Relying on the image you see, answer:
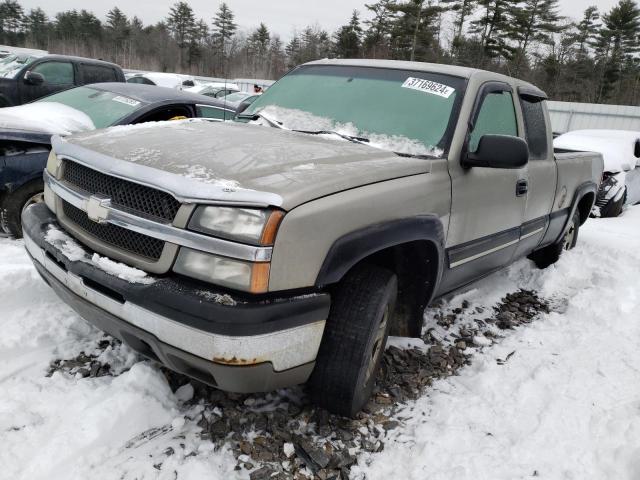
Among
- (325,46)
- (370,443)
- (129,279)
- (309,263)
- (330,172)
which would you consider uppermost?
(325,46)

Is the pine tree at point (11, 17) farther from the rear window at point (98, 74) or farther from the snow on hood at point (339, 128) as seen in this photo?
the snow on hood at point (339, 128)

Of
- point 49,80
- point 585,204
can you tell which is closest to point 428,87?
point 585,204

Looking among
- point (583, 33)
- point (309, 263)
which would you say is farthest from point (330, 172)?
point (583, 33)

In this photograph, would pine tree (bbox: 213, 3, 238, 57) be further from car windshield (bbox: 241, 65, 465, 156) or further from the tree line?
car windshield (bbox: 241, 65, 465, 156)

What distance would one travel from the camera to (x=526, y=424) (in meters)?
2.51

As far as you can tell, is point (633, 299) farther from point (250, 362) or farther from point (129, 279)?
point (129, 279)

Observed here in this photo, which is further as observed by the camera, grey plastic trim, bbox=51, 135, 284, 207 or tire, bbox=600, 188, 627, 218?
tire, bbox=600, 188, 627, 218

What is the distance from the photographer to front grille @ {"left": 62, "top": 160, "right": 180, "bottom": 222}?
6.50 ft

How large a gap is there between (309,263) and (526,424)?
4.87 feet

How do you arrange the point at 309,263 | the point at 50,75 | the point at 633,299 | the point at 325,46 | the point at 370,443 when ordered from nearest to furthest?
the point at 309,263 < the point at 370,443 < the point at 633,299 < the point at 50,75 < the point at 325,46

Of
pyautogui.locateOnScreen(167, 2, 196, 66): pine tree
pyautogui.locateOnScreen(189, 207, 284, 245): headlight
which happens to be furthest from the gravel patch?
pyautogui.locateOnScreen(167, 2, 196, 66): pine tree

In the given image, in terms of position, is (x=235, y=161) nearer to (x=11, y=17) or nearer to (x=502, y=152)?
(x=502, y=152)

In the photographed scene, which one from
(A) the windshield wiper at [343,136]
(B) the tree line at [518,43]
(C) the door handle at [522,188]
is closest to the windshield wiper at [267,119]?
(A) the windshield wiper at [343,136]

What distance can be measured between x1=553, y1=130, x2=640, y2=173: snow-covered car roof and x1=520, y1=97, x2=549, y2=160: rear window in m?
4.19
